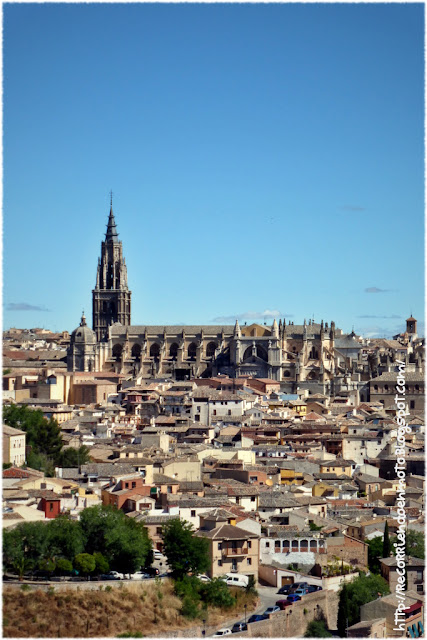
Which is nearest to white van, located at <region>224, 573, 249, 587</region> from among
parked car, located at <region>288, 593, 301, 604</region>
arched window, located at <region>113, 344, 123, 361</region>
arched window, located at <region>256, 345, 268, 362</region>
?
parked car, located at <region>288, 593, 301, 604</region>

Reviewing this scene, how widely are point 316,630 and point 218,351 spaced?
58.5m

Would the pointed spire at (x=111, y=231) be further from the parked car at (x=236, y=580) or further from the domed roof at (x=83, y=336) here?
the parked car at (x=236, y=580)

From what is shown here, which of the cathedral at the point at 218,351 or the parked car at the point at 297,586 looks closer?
the parked car at the point at 297,586

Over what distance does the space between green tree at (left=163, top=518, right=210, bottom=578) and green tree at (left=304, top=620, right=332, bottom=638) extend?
2777 millimetres

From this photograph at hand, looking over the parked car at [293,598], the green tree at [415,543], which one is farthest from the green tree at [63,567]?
the green tree at [415,543]

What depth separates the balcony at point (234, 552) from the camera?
31047 mm

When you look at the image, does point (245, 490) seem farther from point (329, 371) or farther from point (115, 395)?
point (329, 371)

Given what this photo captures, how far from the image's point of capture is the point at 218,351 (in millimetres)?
86812

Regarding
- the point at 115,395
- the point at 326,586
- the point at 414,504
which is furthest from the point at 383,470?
the point at 115,395

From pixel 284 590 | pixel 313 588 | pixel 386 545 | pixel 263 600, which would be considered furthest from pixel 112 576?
pixel 386 545

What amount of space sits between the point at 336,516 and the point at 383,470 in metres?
10.9

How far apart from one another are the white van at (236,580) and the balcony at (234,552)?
428 millimetres

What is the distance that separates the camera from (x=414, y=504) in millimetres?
39562

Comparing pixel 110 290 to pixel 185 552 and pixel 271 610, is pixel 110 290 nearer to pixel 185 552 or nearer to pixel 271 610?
pixel 185 552
